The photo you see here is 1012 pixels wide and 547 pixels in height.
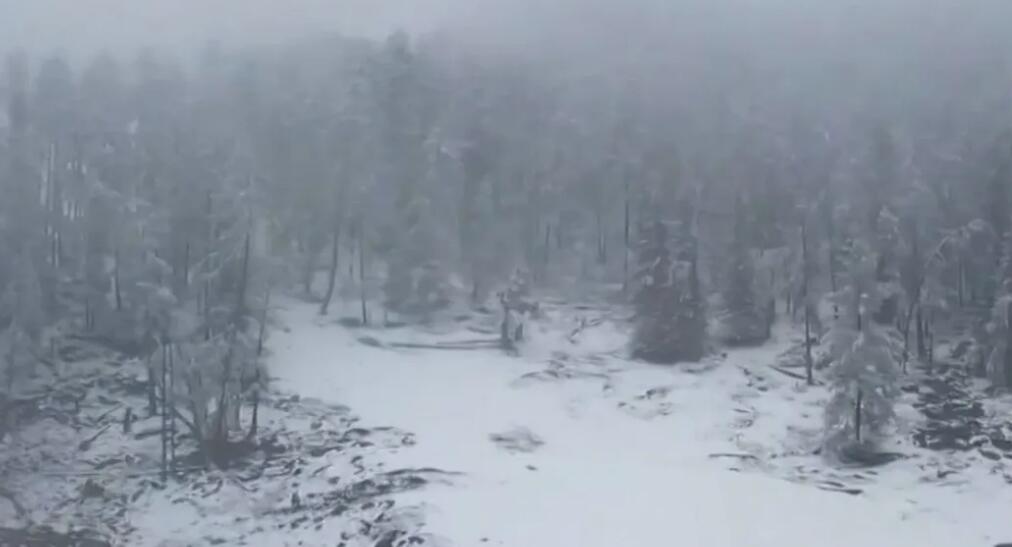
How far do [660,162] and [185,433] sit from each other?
31.8 m

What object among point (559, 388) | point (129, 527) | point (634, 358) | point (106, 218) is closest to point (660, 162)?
point (634, 358)

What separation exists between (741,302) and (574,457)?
52.4 feet

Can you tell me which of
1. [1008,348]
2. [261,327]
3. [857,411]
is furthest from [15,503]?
[1008,348]

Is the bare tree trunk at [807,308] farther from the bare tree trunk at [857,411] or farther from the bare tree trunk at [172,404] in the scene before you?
the bare tree trunk at [172,404]

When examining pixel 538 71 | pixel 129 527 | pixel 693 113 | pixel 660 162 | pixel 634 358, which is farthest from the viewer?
pixel 538 71

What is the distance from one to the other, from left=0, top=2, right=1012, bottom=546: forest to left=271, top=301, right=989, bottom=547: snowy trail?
2573 millimetres

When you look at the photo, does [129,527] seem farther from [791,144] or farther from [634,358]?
[791,144]

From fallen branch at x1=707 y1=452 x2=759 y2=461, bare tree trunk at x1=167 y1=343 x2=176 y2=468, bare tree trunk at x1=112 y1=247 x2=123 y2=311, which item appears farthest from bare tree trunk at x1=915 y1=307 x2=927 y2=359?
bare tree trunk at x1=112 y1=247 x2=123 y2=311

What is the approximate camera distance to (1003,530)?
34750 millimetres

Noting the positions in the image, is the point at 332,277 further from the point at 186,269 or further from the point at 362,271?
the point at 186,269

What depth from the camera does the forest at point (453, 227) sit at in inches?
1710

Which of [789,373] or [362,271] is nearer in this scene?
[789,373]

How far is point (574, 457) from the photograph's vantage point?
41750 millimetres

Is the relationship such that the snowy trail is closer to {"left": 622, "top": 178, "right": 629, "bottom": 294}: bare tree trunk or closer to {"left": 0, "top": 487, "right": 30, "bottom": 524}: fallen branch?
{"left": 622, "top": 178, "right": 629, "bottom": 294}: bare tree trunk
